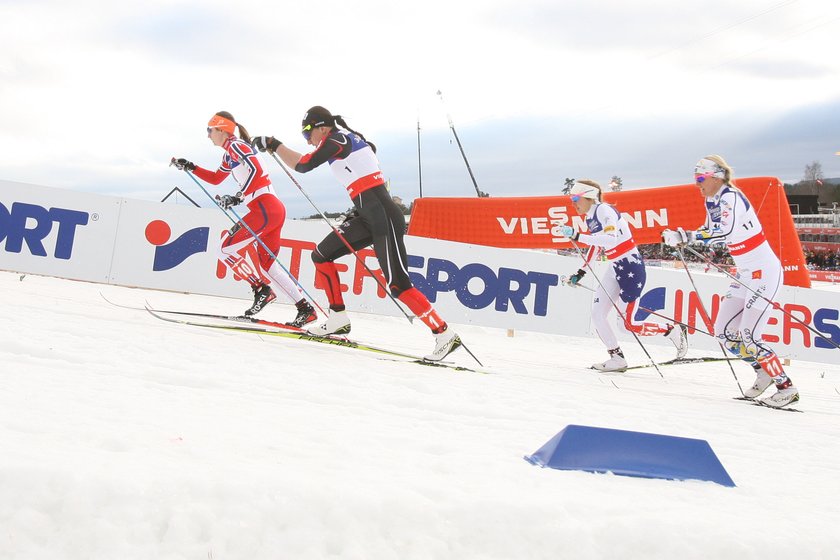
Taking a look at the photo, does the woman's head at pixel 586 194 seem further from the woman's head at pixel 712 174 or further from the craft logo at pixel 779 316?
the craft logo at pixel 779 316

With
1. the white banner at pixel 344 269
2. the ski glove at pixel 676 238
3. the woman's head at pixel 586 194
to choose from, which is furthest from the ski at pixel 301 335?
the white banner at pixel 344 269

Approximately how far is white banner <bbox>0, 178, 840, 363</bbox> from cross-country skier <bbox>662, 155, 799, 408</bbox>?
406cm

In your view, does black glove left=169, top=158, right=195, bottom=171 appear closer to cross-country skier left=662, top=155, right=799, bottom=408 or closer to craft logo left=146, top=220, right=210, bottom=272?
craft logo left=146, top=220, right=210, bottom=272

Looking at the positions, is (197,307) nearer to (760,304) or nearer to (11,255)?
(11,255)

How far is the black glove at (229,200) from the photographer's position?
22.4 ft

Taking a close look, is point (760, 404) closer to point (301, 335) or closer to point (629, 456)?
→ point (629, 456)

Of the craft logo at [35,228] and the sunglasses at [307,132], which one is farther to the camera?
the craft logo at [35,228]

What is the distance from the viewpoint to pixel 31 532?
6.55 ft

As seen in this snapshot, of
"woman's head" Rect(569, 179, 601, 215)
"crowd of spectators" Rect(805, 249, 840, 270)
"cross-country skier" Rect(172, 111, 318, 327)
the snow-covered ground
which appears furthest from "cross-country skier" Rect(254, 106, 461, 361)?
"crowd of spectators" Rect(805, 249, 840, 270)

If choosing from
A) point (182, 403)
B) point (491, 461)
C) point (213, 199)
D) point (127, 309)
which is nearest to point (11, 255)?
point (127, 309)

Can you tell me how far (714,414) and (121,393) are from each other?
4409 millimetres

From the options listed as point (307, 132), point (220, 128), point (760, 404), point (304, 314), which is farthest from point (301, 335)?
point (760, 404)

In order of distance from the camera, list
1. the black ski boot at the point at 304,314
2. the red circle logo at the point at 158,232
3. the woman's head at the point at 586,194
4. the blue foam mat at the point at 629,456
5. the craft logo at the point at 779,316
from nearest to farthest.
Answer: the blue foam mat at the point at 629,456
the black ski boot at the point at 304,314
the woman's head at the point at 586,194
the red circle logo at the point at 158,232
the craft logo at the point at 779,316

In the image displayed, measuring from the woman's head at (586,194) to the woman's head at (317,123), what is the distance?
3.10 meters
